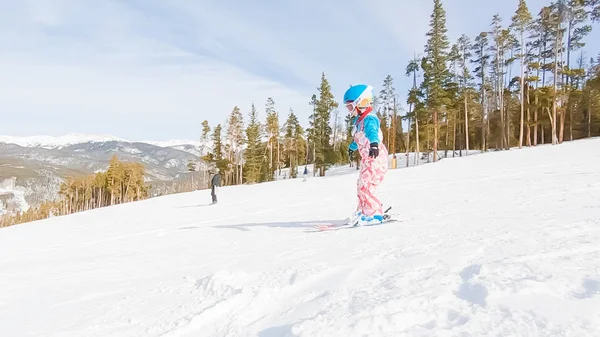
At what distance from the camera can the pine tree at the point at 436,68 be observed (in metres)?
35.4

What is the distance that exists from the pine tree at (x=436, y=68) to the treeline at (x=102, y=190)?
53.5 m

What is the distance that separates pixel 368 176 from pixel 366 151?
19.8 inches

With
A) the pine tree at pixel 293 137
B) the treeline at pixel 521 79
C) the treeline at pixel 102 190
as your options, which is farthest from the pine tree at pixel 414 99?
the treeline at pixel 102 190

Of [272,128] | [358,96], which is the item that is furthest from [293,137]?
[358,96]

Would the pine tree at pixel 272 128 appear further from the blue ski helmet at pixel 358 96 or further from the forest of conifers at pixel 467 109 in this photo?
the blue ski helmet at pixel 358 96

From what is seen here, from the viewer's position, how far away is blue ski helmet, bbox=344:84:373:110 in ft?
22.5

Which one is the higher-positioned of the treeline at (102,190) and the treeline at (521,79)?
the treeline at (521,79)

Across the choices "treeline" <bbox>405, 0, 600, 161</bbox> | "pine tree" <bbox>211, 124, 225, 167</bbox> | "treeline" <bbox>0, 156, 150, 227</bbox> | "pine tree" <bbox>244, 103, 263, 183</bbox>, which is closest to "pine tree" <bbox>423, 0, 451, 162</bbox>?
"treeline" <bbox>405, 0, 600, 161</bbox>

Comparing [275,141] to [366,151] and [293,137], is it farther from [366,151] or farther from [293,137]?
[366,151]

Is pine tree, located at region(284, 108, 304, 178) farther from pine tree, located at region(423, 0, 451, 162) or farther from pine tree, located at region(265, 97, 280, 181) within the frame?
pine tree, located at region(423, 0, 451, 162)

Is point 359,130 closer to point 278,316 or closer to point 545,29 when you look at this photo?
point 278,316

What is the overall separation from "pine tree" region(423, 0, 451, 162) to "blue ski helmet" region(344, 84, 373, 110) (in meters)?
30.7

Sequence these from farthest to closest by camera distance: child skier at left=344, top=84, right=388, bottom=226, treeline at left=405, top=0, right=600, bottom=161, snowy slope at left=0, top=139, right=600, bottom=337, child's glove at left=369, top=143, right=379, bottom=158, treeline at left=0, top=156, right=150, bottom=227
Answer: treeline at left=0, top=156, right=150, bottom=227 → treeline at left=405, top=0, right=600, bottom=161 → child skier at left=344, top=84, right=388, bottom=226 → child's glove at left=369, top=143, right=379, bottom=158 → snowy slope at left=0, top=139, right=600, bottom=337

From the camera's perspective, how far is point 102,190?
76.2 m
